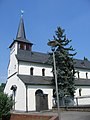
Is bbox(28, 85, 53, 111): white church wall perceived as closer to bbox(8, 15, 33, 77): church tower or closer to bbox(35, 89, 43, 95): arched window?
bbox(35, 89, 43, 95): arched window

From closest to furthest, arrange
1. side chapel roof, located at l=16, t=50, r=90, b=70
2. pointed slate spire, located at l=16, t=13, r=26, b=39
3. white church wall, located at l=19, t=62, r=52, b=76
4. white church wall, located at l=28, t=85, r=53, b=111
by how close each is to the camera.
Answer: white church wall, located at l=28, t=85, r=53, b=111, white church wall, located at l=19, t=62, r=52, b=76, side chapel roof, located at l=16, t=50, r=90, b=70, pointed slate spire, located at l=16, t=13, r=26, b=39

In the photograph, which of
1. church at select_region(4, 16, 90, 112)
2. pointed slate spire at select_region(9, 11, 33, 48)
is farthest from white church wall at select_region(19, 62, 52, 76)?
pointed slate spire at select_region(9, 11, 33, 48)

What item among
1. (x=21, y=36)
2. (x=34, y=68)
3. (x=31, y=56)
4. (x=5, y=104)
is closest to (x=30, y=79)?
(x=34, y=68)

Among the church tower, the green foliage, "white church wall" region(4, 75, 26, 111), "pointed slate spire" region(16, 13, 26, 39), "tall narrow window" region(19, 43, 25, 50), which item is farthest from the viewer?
"pointed slate spire" region(16, 13, 26, 39)

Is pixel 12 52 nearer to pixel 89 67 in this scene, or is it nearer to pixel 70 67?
pixel 70 67

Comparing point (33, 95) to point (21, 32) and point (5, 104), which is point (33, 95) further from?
point (21, 32)

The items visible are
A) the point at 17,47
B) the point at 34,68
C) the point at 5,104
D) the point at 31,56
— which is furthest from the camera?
the point at 31,56

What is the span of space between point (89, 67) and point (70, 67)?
15.5 metres

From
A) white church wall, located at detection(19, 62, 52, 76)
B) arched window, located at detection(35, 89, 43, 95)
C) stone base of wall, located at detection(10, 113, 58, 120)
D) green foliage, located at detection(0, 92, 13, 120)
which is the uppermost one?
white church wall, located at detection(19, 62, 52, 76)

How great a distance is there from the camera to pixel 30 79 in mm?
30469

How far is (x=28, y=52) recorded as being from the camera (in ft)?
121

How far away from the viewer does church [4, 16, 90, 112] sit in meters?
28.1

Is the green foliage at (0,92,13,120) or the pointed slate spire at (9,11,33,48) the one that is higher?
→ the pointed slate spire at (9,11,33,48)

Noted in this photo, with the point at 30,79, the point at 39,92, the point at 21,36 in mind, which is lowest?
the point at 39,92
